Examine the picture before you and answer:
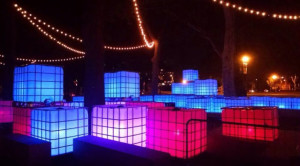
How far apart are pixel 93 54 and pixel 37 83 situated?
1.47 metres

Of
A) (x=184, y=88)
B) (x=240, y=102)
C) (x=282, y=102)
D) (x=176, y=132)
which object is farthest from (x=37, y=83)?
(x=184, y=88)

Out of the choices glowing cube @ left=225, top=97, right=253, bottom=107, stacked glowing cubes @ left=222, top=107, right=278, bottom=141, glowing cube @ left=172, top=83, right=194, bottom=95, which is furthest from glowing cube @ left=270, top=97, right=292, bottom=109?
glowing cube @ left=172, top=83, right=194, bottom=95

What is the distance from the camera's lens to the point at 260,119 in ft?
19.3

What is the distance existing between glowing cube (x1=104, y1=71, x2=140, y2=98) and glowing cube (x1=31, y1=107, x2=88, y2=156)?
253 centimetres

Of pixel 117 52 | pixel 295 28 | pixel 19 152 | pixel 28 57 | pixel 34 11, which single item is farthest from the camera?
pixel 117 52

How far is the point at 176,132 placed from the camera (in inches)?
184

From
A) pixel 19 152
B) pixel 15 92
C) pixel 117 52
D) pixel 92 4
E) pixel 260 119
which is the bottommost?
pixel 19 152

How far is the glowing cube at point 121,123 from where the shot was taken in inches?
176

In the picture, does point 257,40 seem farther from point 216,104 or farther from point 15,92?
point 15,92

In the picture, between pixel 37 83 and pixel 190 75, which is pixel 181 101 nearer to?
pixel 190 75

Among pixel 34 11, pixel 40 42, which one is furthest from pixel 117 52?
pixel 34 11

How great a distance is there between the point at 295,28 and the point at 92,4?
16281mm

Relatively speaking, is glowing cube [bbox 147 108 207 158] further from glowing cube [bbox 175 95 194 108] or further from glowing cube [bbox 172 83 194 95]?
glowing cube [bbox 172 83 194 95]

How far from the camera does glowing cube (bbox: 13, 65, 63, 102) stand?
5.69 meters
